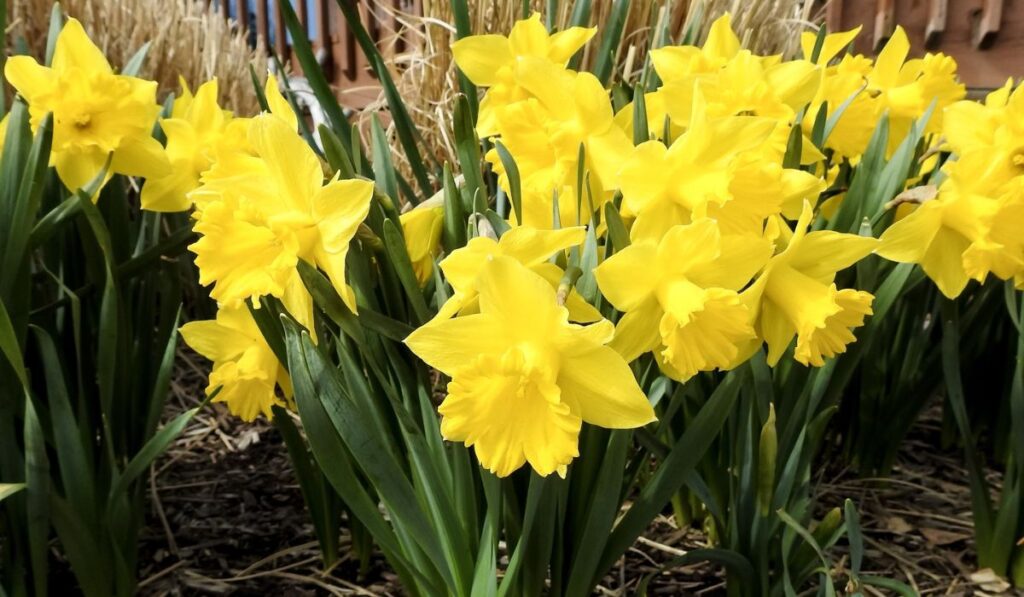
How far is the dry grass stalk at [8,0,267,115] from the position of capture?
1987mm

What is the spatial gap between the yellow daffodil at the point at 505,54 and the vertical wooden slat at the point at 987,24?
3.69 metres

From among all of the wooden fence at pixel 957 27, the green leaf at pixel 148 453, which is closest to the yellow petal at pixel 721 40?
the green leaf at pixel 148 453

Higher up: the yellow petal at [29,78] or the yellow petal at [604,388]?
the yellow petal at [29,78]

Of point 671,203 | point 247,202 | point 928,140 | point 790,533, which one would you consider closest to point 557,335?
point 671,203

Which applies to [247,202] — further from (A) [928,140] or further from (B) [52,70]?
(A) [928,140]

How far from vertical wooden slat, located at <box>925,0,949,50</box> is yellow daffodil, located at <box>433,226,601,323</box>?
13.2ft

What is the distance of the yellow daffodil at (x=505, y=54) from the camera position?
78 centimetres

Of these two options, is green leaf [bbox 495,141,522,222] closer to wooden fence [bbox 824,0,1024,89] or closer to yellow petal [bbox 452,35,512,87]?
yellow petal [bbox 452,35,512,87]

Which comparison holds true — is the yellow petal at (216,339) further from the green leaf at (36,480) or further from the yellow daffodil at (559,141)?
the yellow daffodil at (559,141)

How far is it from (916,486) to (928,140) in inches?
22.1

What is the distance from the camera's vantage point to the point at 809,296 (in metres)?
0.60

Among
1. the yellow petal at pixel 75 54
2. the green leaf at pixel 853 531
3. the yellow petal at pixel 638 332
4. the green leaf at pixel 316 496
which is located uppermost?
the yellow petal at pixel 75 54

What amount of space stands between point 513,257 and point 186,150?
605 millimetres

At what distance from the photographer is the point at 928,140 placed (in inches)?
45.8
